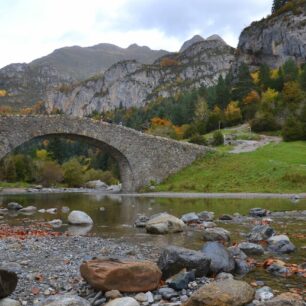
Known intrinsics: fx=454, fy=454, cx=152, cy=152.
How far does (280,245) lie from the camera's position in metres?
11.7

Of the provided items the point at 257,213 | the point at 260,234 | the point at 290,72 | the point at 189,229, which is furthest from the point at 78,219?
the point at 290,72

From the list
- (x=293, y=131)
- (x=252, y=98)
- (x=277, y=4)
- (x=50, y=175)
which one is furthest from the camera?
(x=277, y=4)

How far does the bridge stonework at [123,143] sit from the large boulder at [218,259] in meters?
26.6

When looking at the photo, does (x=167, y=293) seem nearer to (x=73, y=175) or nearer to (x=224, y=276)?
(x=224, y=276)

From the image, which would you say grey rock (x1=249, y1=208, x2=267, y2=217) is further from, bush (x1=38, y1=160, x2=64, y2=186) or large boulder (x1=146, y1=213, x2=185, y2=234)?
bush (x1=38, y1=160, x2=64, y2=186)

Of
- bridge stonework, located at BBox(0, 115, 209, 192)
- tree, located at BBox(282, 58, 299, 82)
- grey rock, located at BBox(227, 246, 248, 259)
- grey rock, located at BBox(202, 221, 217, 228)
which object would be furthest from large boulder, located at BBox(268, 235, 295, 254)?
tree, located at BBox(282, 58, 299, 82)

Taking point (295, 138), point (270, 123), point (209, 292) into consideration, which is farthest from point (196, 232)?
point (270, 123)

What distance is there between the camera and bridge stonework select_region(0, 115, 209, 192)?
34091 mm

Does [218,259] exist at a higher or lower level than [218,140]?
lower

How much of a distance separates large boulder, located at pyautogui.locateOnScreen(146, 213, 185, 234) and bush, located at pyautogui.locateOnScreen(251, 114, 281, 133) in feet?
140

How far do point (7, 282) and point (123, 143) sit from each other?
102 ft

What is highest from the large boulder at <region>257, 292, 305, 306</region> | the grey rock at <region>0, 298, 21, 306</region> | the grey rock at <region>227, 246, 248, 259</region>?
the grey rock at <region>0, 298, 21, 306</region>

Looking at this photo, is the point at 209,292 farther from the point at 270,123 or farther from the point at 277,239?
the point at 270,123

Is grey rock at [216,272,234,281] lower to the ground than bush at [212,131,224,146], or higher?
lower
